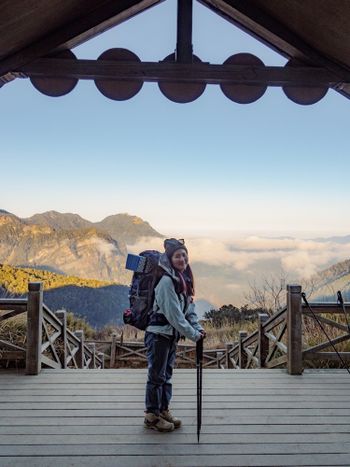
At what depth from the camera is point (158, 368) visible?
138 inches

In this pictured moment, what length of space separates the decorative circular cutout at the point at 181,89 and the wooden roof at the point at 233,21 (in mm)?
725

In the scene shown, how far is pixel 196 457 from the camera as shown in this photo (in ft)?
10.3

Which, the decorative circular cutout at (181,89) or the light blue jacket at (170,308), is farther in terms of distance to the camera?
the decorative circular cutout at (181,89)

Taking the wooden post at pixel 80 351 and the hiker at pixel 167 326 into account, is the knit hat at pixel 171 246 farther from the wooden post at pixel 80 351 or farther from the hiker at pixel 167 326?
the wooden post at pixel 80 351

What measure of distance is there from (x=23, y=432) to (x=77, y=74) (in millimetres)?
2928

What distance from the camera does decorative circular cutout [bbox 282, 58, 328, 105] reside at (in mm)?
3838

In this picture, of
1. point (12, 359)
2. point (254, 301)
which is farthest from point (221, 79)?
point (254, 301)

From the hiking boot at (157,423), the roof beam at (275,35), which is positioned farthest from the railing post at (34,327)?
the roof beam at (275,35)

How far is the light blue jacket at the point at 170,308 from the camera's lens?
3.31m

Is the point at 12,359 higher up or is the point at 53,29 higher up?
the point at 53,29

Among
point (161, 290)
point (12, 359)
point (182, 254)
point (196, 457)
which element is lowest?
point (196, 457)

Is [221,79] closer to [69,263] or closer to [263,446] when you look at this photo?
[263,446]

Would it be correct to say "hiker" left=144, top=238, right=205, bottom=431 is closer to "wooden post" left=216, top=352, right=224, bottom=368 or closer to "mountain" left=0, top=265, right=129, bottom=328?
"wooden post" left=216, top=352, right=224, bottom=368

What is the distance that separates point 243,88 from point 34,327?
3.51m
